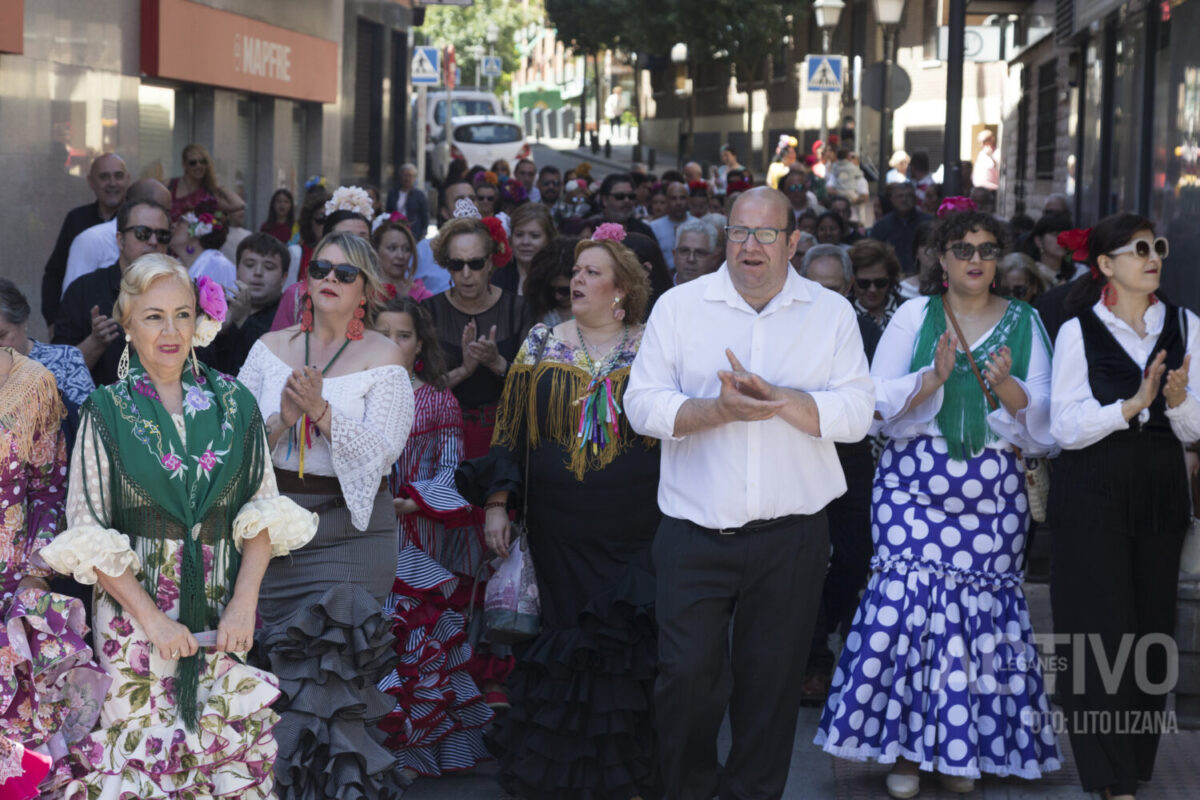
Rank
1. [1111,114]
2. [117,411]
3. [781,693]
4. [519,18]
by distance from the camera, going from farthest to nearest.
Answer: [519,18]
[1111,114]
[781,693]
[117,411]

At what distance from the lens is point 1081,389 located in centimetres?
582

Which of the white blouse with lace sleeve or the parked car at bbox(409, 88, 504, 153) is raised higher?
the parked car at bbox(409, 88, 504, 153)

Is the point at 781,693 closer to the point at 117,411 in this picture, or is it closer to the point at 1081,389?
the point at 1081,389

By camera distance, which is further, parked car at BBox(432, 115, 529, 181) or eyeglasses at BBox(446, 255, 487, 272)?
parked car at BBox(432, 115, 529, 181)

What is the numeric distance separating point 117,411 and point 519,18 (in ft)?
235

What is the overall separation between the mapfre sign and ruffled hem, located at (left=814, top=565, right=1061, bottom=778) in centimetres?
1014

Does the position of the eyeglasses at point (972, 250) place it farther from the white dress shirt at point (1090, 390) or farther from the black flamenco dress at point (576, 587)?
the black flamenco dress at point (576, 587)

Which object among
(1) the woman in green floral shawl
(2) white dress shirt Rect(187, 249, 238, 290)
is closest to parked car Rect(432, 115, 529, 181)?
(2) white dress shirt Rect(187, 249, 238, 290)

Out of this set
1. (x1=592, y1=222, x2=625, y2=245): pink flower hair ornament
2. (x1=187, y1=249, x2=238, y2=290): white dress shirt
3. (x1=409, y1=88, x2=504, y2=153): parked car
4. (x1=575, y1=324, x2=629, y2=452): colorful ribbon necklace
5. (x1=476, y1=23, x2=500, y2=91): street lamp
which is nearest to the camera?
(x1=575, y1=324, x2=629, y2=452): colorful ribbon necklace

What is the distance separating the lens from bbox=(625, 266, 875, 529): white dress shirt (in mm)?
5184

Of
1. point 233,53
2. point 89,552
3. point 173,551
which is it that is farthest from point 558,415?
point 233,53

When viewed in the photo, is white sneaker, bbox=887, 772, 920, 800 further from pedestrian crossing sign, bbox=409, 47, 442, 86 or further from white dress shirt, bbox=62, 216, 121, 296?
pedestrian crossing sign, bbox=409, 47, 442, 86

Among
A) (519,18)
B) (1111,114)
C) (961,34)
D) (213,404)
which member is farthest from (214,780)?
(519,18)

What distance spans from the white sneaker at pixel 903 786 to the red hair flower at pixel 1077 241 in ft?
6.76
